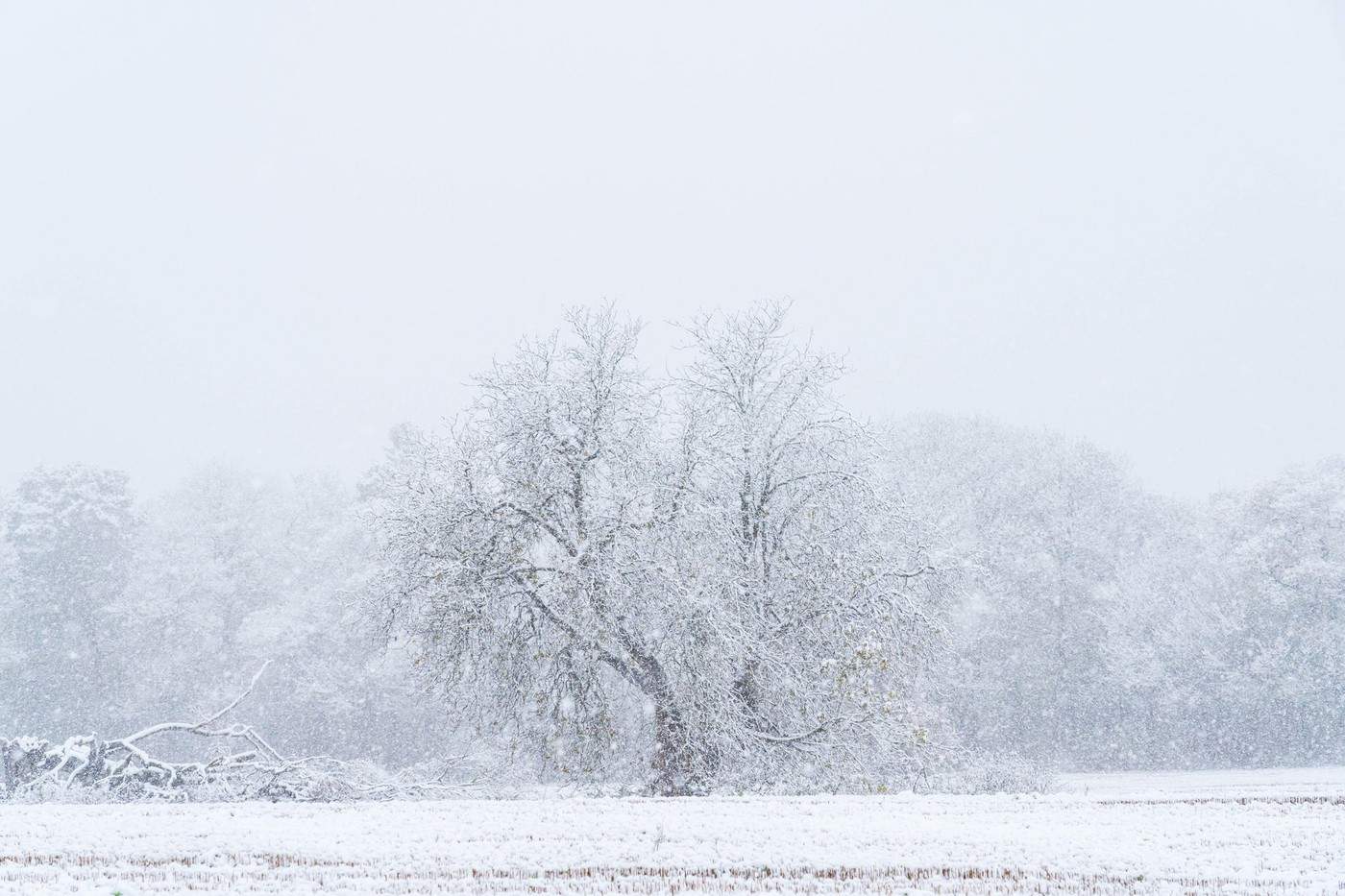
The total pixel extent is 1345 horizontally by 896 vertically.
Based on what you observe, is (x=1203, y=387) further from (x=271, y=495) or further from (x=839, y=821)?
(x=839, y=821)

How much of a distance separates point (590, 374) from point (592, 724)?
20.1 feet

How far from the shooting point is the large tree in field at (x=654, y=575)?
17438mm

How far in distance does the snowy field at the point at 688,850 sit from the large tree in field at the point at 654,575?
6809 millimetres

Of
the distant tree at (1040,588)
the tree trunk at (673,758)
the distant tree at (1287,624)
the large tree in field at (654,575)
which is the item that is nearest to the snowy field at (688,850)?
the large tree in field at (654,575)

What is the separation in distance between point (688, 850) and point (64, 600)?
160ft

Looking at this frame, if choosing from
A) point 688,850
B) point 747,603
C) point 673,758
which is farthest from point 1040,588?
point 688,850

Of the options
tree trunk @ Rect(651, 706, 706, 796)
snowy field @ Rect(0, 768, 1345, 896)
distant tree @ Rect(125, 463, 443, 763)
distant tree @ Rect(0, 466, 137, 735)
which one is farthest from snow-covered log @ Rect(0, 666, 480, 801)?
distant tree @ Rect(0, 466, 137, 735)

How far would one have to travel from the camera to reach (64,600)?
158ft

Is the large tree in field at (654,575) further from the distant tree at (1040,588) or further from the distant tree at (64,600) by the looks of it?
the distant tree at (64,600)

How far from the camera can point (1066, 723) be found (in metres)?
43.4

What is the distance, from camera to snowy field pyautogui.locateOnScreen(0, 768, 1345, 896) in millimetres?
7133

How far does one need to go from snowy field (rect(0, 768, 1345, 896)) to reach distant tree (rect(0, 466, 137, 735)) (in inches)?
1647

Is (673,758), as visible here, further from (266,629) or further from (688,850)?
(266,629)

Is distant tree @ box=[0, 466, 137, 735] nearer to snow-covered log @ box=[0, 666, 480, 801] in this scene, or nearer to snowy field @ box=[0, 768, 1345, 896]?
snow-covered log @ box=[0, 666, 480, 801]
